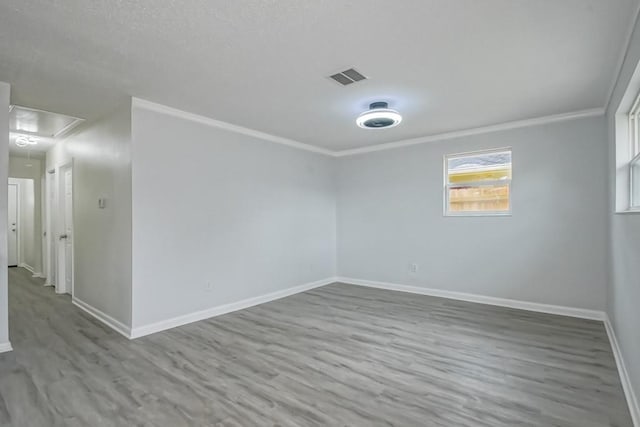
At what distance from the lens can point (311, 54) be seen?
2.51m

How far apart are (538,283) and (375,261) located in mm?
2468

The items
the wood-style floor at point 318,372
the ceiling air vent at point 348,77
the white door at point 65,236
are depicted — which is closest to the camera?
the wood-style floor at point 318,372

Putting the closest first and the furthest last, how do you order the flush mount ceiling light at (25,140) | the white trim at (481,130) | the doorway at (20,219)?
the white trim at (481,130)
the flush mount ceiling light at (25,140)
the doorway at (20,219)

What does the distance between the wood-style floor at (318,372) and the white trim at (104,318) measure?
8 centimetres

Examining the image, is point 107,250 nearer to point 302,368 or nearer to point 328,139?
point 302,368

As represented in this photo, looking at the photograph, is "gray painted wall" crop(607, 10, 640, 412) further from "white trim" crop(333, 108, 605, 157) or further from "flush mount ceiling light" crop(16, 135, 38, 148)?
"flush mount ceiling light" crop(16, 135, 38, 148)

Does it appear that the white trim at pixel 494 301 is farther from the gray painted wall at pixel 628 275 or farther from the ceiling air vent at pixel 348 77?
the ceiling air vent at pixel 348 77

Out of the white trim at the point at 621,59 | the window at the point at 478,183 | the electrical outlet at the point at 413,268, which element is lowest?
the electrical outlet at the point at 413,268

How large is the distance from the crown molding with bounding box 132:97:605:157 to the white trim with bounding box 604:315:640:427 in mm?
2522

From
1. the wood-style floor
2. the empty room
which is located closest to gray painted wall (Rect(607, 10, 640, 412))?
the empty room

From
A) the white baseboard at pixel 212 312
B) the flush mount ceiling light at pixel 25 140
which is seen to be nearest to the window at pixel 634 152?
the white baseboard at pixel 212 312

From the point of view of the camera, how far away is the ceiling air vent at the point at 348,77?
2849mm

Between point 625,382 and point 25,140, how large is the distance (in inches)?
305

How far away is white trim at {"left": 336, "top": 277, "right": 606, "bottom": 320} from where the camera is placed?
4008mm
